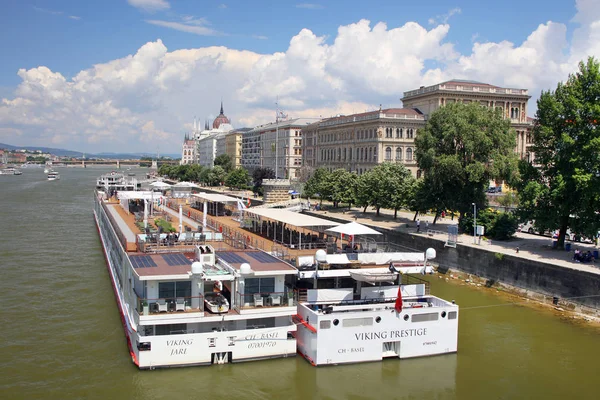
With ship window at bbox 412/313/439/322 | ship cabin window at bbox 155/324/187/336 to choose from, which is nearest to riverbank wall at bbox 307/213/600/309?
ship window at bbox 412/313/439/322

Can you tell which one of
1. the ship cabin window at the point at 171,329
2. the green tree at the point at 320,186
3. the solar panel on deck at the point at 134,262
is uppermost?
the green tree at the point at 320,186

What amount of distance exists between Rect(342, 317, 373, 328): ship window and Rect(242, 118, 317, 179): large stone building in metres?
93.6

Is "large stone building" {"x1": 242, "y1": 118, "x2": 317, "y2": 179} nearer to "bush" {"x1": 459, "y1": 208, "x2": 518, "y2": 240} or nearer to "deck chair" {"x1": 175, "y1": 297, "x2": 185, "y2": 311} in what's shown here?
"bush" {"x1": 459, "y1": 208, "x2": 518, "y2": 240}

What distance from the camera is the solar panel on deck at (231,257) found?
23.9 m

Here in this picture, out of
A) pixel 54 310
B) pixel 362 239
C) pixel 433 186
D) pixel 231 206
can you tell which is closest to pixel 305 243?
pixel 362 239

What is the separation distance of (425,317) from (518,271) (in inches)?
596

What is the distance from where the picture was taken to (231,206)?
184 ft

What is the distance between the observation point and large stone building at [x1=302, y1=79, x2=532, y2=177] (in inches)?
3361

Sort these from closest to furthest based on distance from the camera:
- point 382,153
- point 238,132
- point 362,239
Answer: point 362,239 < point 382,153 < point 238,132

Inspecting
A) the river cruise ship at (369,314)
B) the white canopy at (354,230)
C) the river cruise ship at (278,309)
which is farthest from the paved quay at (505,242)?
the river cruise ship at (278,309)

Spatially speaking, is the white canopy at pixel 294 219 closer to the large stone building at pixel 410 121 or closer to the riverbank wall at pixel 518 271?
the riverbank wall at pixel 518 271

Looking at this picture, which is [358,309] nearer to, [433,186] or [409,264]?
[409,264]

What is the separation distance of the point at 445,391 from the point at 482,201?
2988 centimetres

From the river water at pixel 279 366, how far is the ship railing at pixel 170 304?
216cm
